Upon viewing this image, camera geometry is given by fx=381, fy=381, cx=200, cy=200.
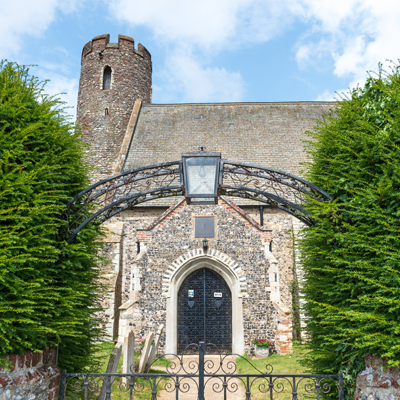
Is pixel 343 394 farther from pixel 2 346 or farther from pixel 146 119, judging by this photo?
pixel 146 119

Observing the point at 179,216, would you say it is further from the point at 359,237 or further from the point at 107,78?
the point at 107,78

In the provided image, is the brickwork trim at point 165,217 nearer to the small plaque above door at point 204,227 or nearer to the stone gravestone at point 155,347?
the small plaque above door at point 204,227

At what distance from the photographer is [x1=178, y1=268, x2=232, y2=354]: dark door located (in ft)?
39.6

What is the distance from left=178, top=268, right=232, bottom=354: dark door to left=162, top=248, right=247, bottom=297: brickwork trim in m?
0.69

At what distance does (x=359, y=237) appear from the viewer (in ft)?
14.0

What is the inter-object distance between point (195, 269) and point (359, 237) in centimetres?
878

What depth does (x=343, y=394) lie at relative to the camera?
4.28 m

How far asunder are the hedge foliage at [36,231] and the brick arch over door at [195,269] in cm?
672

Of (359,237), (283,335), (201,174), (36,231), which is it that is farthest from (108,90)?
(359,237)

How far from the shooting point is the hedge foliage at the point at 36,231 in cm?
392

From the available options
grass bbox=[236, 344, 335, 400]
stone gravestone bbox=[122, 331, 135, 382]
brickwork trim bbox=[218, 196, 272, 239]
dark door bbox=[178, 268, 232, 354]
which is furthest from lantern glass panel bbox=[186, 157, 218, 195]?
dark door bbox=[178, 268, 232, 354]

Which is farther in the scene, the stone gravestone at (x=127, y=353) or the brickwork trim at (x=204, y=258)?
the brickwork trim at (x=204, y=258)

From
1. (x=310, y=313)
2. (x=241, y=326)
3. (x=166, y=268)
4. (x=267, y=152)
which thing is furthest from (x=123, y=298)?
(x=310, y=313)

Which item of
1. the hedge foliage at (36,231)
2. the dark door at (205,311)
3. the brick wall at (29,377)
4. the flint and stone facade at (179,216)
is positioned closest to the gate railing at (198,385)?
the brick wall at (29,377)
